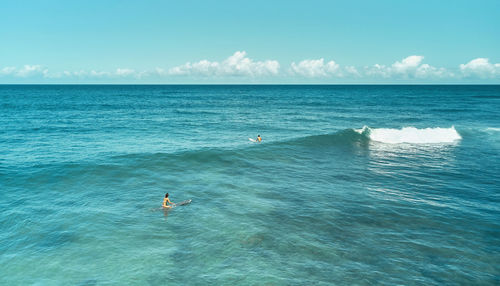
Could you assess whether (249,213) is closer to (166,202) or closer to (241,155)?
(166,202)

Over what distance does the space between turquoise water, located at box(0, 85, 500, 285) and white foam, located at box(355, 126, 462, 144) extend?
3.13 m

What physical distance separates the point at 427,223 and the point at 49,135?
57369 mm

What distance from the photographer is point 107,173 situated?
32.3 metres

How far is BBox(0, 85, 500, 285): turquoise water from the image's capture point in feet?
53.4

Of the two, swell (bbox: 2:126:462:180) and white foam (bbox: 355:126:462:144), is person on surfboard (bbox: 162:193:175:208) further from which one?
white foam (bbox: 355:126:462:144)

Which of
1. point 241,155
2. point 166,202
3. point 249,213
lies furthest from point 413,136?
point 166,202

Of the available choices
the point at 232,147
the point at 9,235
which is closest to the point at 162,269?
the point at 9,235

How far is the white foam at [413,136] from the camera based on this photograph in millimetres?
49844

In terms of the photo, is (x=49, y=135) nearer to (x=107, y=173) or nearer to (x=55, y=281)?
(x=107, y=173)

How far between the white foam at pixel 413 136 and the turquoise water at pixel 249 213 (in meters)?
3.13

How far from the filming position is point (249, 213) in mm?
23234

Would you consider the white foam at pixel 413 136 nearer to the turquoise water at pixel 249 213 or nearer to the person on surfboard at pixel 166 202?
the turquoise water at pixel 249 213

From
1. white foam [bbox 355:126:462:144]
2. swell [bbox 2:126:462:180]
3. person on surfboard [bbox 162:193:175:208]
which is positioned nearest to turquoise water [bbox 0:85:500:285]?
swell [bbox 2:126:462:180]

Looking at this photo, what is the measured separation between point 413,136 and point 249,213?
1609 inches
